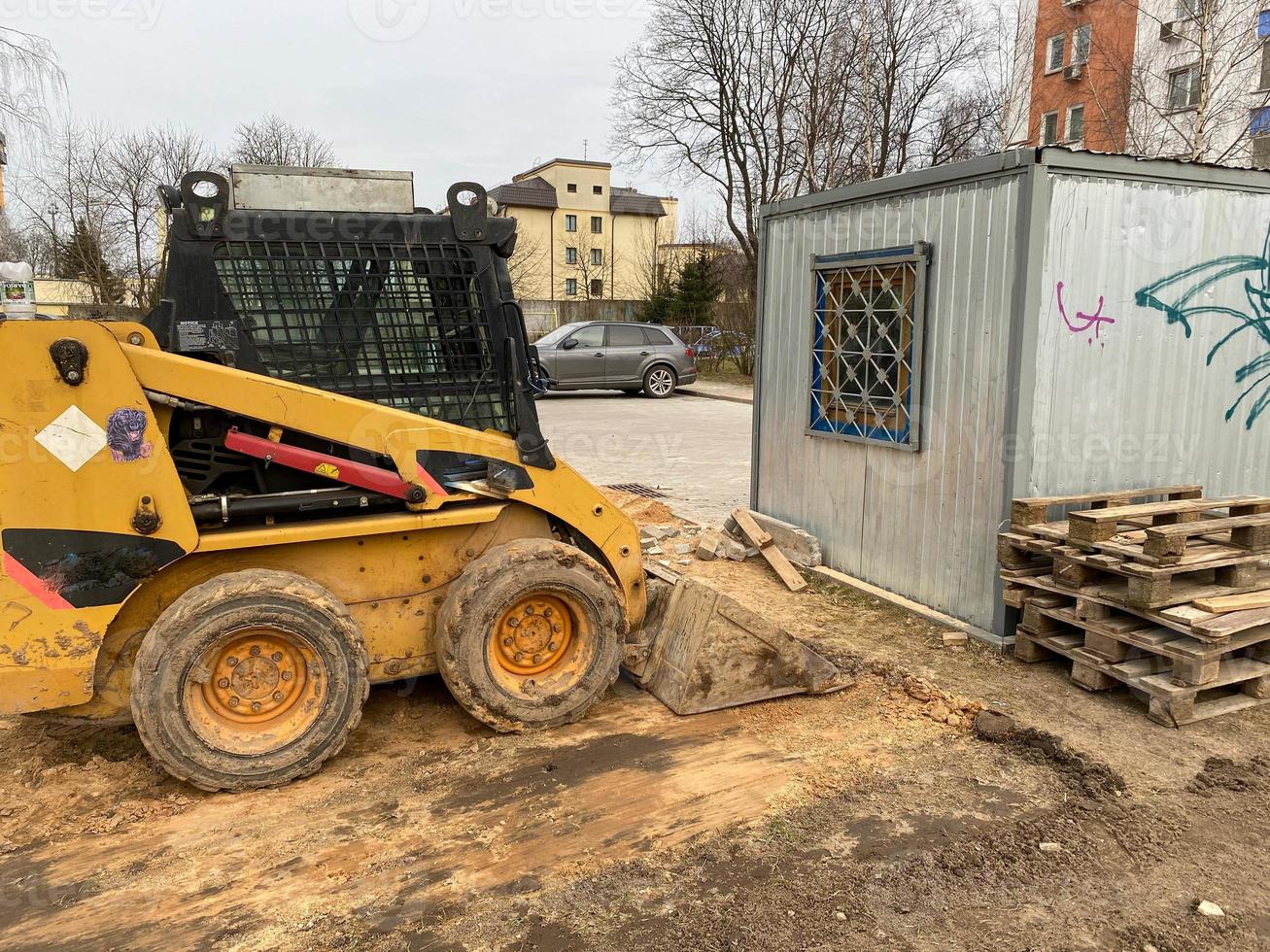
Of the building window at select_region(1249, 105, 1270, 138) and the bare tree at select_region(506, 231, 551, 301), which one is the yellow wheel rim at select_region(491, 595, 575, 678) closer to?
the building window at select_region(1249, 105, 1270, 138)

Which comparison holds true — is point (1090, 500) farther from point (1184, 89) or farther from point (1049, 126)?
point (1049, 126)

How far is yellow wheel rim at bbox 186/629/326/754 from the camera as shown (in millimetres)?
3770

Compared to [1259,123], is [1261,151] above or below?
below

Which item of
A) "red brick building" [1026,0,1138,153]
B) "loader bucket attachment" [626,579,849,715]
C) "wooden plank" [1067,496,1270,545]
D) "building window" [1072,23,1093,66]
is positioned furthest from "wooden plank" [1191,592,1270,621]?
"building window" [1072,23,1093,66]

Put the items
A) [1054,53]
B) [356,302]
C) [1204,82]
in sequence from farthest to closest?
[1054,53]
[1204,82]
[356,302]

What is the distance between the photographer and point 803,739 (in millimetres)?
4375

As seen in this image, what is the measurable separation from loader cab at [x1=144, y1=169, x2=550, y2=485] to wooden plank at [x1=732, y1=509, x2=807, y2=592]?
322 centimetres

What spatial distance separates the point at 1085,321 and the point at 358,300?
167 inches

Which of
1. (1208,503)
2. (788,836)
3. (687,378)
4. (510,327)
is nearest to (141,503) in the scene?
(510,327)

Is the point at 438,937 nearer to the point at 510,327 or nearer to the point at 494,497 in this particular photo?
the point at 494,497

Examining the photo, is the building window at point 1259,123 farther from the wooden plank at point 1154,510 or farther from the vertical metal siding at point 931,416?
the wooden plank at point 1154,510

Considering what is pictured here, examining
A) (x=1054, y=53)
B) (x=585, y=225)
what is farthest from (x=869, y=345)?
(x=585, y=225)

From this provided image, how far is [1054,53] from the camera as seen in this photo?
111ft

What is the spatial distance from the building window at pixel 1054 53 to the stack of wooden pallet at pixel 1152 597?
3300 centimetres
